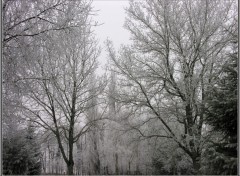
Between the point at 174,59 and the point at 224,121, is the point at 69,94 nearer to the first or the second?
the point at 174,59

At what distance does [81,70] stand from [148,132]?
13.0 feet

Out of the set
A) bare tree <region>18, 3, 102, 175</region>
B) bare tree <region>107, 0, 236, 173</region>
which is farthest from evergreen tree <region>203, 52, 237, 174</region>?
bare tree <region>18, 3, 102, 175</region>

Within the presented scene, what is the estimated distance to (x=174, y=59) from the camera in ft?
28.5

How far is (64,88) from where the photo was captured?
9.46 m

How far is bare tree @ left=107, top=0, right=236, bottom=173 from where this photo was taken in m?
8.00

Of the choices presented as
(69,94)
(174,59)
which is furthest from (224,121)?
(69,94)

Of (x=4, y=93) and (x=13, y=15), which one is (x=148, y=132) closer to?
(x=4, y=93)

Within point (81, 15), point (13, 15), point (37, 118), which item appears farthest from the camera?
point (37, 118)

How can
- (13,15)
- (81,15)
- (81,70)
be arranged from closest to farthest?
(13,15) < (81,15) < (81,70)

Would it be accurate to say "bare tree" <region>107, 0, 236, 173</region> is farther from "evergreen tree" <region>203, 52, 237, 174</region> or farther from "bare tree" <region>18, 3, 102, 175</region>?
"evergreen tree" <region>203, 52, 237, 174</region>

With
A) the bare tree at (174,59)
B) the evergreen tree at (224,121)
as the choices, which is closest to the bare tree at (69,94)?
the bare tree at (174,59)

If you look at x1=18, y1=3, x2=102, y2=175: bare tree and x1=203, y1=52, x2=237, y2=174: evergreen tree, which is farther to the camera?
x1=18, y1=3, x2=102, y2=175: bare tree

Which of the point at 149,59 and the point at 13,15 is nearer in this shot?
the point at 13,15

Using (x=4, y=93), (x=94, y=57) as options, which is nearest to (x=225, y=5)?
(x=94, y=57)
